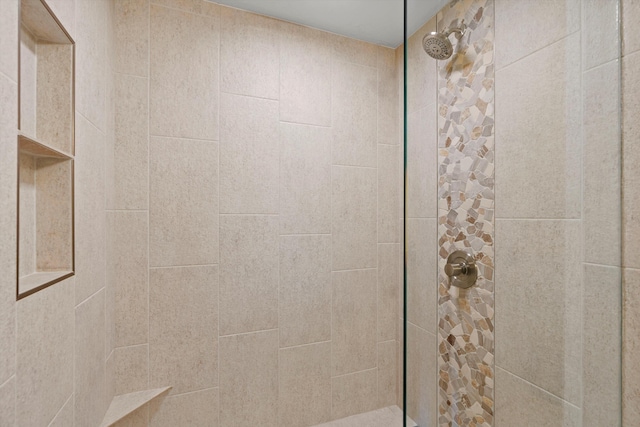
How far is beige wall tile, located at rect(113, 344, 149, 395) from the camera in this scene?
1.21 m

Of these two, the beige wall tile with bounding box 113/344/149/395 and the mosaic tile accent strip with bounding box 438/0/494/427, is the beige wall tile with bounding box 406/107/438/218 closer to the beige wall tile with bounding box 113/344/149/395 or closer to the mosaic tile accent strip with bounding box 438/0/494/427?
the mosaic tile accent strip with bounding box 438/0/494/427

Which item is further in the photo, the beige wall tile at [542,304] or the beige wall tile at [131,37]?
the beige wall tile at [131,37]

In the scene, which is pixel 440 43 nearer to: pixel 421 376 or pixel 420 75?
pixel 420 75

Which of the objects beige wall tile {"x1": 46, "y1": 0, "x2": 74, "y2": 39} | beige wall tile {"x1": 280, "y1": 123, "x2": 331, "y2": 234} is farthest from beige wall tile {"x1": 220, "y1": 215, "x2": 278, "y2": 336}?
beige wall tile {"x1": 46, "y1": 0, "x2": 74, "y2": 39}

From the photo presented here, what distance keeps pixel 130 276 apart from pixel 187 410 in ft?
2.00

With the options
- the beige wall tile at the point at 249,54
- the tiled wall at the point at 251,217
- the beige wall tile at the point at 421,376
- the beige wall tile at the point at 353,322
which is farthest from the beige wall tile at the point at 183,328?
the beige wall tile at the point at 421,376

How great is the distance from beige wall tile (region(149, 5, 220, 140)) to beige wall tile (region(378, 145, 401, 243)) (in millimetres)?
871

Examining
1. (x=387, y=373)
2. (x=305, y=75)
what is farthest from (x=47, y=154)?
(x=387, y=373)

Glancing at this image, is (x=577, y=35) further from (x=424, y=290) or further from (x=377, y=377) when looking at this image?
(x=377, y=377)

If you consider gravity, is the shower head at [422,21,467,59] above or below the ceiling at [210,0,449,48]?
below

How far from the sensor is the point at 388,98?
1.71m

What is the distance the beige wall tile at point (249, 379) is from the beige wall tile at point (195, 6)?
4.67ft

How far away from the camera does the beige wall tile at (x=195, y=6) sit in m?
1.30

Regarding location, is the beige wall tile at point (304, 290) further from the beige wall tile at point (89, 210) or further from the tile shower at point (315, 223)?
the beige wall tile at point (89, 210)
